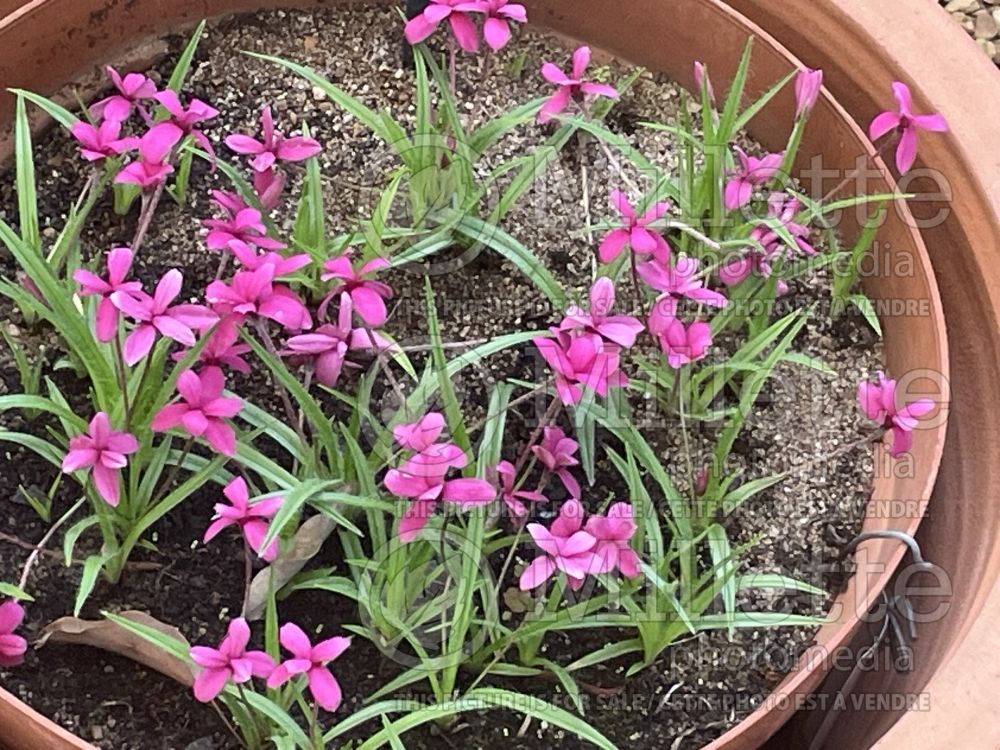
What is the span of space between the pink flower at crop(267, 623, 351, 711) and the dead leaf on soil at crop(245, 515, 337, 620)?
20cm

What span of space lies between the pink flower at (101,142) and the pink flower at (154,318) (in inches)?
7.0

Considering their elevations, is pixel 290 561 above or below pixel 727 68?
below

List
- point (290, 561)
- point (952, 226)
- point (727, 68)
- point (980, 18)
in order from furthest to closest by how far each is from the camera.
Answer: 1. point (980, 18)
2. point (727, 68)
3. point (952, 226)
4. point (290, 561)

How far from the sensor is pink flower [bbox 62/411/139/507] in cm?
78

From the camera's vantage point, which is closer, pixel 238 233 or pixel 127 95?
pixel 238 233

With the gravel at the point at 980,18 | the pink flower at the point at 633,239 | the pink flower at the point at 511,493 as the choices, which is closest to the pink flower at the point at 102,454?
the pink flower at the point at 511,493

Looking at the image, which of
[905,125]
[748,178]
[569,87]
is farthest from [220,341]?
[905,125]

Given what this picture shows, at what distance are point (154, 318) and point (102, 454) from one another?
11 cm

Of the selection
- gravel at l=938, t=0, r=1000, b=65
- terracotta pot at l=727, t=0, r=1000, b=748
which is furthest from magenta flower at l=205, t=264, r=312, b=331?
gravel at l=938, t=0, r=1000, b=65

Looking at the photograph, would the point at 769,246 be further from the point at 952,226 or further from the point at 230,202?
the point at 230,202

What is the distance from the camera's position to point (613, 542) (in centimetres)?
81

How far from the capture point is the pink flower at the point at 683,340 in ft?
2.85

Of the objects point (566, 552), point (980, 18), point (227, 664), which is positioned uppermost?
point (980, 18)

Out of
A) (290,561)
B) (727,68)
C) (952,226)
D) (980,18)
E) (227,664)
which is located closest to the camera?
(227,664)
